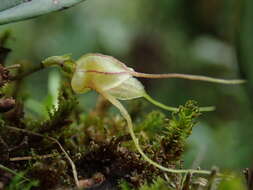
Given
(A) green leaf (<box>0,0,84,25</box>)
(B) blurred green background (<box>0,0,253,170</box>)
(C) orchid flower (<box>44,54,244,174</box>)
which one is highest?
(A) green leaf (<box>0,0,84,25</box>)

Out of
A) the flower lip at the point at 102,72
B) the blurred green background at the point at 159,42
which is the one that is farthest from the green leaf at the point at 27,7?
the blurred green background at the point at 159,42

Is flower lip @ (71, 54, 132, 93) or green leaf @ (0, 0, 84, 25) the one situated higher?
green leaf @ (0, 0, 84, 25)

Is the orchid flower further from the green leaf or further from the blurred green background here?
the blurred green background

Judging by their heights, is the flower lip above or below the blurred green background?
above

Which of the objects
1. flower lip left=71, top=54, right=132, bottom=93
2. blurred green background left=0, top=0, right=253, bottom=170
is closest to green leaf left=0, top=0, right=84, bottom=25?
flower lip left=71, top=54, right=132, bottom=93

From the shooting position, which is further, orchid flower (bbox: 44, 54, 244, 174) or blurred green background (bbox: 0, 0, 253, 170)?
blurred green background (bbox: 0, 0, 253, 170)

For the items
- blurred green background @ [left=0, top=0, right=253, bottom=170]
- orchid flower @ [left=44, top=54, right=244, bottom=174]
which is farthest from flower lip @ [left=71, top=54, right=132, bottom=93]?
blurred green background @ [left=0, top=0, right=253, bottom=170]

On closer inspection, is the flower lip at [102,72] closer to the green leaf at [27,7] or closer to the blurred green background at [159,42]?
the green leaf at [27,7]

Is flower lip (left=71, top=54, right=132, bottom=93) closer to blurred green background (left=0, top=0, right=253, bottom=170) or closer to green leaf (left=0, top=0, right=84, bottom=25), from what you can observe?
green leaf (left=0, top=0, right=84, bottom=25)
